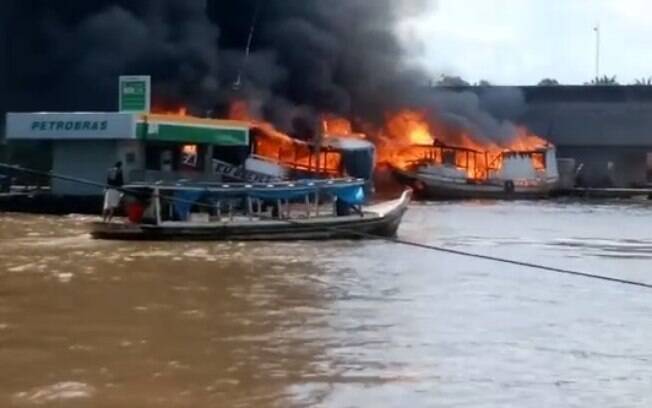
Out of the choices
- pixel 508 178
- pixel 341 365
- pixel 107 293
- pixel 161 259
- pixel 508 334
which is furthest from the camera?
pixel 508 178

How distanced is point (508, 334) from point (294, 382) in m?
4.04

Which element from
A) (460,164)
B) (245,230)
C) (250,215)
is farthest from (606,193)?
(245,230)

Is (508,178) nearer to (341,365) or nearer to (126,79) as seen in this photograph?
(126,79)

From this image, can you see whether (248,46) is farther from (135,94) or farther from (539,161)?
(135,94)

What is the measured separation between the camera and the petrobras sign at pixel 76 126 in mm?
39062

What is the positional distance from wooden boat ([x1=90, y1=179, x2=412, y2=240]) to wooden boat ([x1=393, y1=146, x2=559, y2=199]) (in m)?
28.4

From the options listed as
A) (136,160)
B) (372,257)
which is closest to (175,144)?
(136,160)

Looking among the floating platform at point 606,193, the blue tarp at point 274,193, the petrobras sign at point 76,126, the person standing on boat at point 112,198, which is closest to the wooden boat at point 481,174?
the floating platform at point 606,193

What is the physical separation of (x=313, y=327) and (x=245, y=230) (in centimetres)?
1233

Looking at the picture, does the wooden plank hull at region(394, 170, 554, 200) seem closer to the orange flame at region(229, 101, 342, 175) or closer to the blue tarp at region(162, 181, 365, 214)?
the orange flame at region(229, 101, 342, 175)

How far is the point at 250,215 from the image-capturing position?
29656mm

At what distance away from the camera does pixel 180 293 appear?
1978 centimetres

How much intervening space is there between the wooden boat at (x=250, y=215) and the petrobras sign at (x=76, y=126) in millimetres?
8976

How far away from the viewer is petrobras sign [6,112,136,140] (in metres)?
39.1
